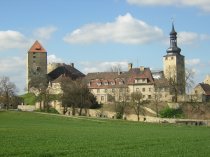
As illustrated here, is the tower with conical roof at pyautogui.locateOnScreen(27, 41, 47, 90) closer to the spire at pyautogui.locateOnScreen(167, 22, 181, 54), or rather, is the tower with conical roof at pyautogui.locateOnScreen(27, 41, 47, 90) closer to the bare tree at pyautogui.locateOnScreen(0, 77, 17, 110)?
the bare tree at pyautogui.locateOnScreen(0, 77, 17, 110)

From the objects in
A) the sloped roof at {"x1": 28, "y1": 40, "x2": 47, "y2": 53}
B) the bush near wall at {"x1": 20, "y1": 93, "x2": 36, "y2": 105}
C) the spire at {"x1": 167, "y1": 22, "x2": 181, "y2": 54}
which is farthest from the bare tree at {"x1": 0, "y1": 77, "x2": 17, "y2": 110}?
the spire at {"x1": 167, "y1": 22, "x2": 181, "y2": 54}

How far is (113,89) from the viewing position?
124 meters

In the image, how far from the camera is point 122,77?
128 m

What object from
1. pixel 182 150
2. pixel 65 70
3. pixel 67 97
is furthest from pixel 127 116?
pixel 182 150

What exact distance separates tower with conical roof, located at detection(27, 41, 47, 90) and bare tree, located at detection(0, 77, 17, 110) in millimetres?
18242

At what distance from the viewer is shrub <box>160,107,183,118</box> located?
97463 millimetres

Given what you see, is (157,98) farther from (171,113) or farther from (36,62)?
(36,62)

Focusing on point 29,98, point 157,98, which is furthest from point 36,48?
point 157,98

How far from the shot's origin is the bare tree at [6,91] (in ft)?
398

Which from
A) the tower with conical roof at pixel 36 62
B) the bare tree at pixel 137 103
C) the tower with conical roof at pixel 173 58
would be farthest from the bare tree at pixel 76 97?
the tower with conical roof at pixel 173 58

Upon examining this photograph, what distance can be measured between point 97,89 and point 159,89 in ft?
67.2

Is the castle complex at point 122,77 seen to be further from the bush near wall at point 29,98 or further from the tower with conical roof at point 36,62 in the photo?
the bush near wall at point 29,98

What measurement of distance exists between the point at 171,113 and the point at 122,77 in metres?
32.5

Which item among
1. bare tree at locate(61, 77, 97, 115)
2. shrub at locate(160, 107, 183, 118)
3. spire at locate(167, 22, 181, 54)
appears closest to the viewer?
shrub at locate(160, 107, 183, 118)
